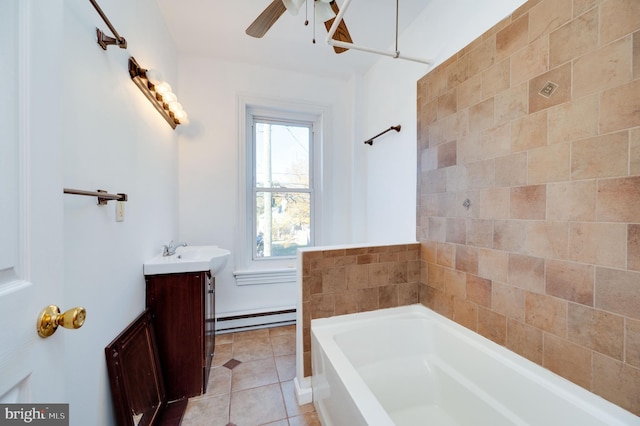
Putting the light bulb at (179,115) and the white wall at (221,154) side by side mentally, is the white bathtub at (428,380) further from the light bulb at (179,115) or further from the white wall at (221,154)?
the light bulb at (179,115)

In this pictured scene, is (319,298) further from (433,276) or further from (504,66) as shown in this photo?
(504,66)

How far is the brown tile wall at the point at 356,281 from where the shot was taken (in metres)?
1.60

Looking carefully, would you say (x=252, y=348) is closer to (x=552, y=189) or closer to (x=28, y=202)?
(x=28, y=202)

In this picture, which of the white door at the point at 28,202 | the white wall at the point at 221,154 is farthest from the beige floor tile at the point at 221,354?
the white door at the point at 28,202

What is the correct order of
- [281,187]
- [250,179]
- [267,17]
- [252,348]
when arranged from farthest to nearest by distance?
1. [281,187]
2. [250,179]
3. [252,348]
4. [267,17]

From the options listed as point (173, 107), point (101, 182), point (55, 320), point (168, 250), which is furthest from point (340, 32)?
point (168, 250)

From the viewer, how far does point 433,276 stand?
1748mm

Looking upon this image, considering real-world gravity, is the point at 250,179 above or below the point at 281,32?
below

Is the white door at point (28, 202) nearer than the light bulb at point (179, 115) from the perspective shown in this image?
Yes

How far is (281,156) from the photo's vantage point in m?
→ 2.88

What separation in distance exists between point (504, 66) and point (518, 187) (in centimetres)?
64

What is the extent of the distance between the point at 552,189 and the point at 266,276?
7.71 ft

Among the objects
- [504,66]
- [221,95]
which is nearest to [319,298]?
[504,66]

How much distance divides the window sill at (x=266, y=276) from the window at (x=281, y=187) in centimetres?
22
